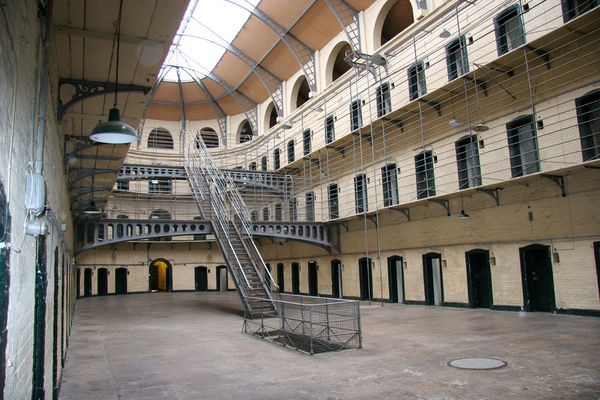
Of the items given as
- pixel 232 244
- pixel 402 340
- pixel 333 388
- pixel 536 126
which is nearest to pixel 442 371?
pixel 333 388

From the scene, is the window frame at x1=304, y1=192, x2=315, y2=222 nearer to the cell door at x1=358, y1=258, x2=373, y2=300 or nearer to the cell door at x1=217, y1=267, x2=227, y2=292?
the cell door at x1=358, y1=258, x2=373, y2=300

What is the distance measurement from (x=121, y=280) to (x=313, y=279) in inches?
519

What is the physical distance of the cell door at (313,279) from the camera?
2203 cm

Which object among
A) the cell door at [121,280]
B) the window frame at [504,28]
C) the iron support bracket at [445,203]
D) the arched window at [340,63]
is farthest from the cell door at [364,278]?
the cell door at [121,280]

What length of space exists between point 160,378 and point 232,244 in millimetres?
8547

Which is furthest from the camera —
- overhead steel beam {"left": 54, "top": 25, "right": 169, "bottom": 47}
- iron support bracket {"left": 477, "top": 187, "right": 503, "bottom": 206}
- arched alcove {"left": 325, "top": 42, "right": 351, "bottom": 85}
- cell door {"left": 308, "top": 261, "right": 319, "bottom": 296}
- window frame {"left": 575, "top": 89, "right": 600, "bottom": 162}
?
cell door {"left": 308, "top": 261, "right": 319, "bottom": 296}

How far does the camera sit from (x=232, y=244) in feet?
49.9

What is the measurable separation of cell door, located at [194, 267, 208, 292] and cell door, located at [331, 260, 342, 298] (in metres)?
12.1

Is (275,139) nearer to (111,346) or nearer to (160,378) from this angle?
(111,346)

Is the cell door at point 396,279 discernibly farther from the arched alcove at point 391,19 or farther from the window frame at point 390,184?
the arched alcove at point 391,19

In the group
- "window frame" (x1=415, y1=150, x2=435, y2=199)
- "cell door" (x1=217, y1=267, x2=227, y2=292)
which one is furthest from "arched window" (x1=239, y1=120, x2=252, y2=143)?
"window frame" (x1=415, y1=150, x2=435, y2=199)

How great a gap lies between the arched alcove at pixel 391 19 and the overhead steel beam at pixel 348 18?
932 mm

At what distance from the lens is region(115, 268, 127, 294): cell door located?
1088 inches

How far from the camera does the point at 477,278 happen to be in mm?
13648
